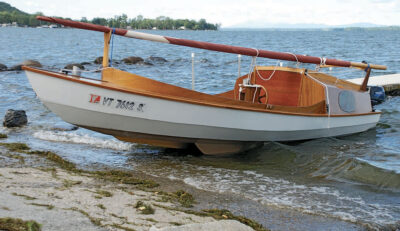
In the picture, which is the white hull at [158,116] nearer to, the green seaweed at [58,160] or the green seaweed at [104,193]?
the green seaweed at [58,160]

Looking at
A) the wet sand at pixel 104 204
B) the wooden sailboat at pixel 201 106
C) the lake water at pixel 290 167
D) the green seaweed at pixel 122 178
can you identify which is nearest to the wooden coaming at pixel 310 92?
the wooden sailboat at pixel 201 106

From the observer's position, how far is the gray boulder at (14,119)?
12938 mm

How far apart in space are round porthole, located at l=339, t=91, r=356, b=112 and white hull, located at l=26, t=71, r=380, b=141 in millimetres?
1424

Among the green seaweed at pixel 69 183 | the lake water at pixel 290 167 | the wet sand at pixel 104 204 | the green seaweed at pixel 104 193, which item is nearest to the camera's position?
the wet sand at pixel 104 204

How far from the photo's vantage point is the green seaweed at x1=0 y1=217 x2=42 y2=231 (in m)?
4.64

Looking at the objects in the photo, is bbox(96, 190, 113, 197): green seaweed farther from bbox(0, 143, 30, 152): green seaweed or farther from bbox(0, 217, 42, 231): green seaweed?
bbox(0, 143, 30, 152): green seaweed

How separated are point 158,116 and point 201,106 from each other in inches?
37.5

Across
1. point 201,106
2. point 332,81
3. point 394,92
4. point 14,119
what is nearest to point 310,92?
point 332,81

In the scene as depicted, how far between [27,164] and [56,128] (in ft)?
14.6

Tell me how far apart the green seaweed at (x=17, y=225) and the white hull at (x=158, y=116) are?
13.1 ft

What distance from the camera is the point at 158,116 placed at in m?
9.13

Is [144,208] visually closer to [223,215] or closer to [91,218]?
[91,218]

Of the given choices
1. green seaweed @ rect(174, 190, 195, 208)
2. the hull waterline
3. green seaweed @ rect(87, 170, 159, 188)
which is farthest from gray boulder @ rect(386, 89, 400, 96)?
green seaweed @ rect(174, 190, 195, 208)

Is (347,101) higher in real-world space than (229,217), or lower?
higher
